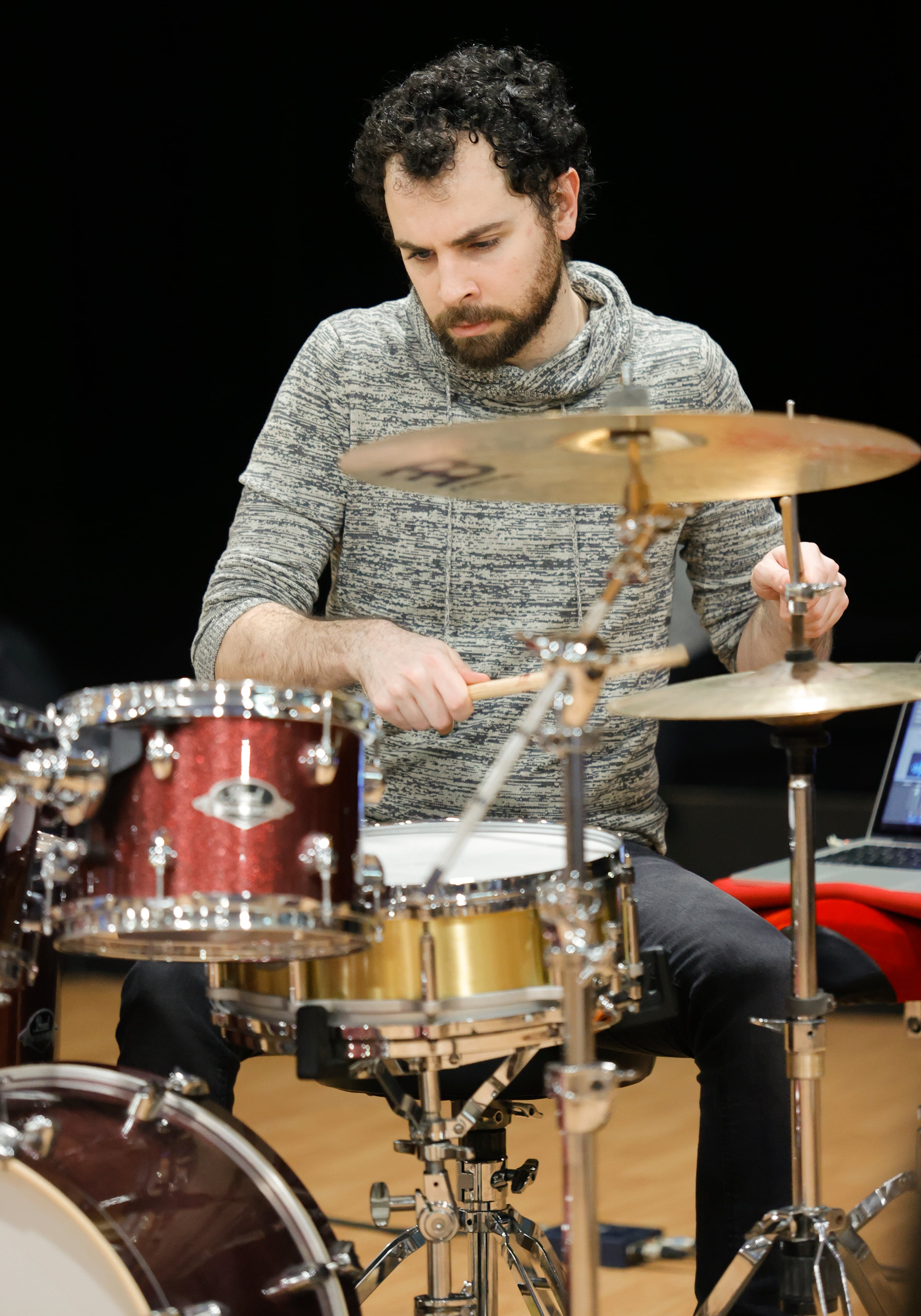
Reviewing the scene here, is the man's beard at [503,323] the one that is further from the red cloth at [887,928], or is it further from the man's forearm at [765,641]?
the red cloth at [887,928]

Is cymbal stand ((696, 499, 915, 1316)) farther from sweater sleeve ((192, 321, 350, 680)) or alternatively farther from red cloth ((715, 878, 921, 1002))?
sweater sleeve ((192, 321, 350, 680))

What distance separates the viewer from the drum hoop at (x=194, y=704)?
1109 mm

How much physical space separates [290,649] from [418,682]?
326 millimetres

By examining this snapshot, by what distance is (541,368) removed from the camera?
1.85 meters

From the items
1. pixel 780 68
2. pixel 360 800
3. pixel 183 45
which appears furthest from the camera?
pixel 183 45

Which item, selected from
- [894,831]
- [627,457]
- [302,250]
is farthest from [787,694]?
[302,250]

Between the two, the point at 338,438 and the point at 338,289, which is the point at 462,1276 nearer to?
the point at 338,438

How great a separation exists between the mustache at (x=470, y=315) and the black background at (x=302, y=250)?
2.19m

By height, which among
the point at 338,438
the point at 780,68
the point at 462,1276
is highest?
the point at 780,68

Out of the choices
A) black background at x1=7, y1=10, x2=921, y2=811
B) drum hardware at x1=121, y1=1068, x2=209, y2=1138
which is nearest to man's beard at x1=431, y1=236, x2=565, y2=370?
drum hardware at x1=121, y1=1068, x2=209, y2=1138

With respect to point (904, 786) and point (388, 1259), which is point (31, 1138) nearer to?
point (388, 1259)

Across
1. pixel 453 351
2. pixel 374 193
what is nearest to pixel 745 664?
pixel 453 351

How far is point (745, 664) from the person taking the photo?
190 centimetres

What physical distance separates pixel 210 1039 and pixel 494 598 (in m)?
0.64
